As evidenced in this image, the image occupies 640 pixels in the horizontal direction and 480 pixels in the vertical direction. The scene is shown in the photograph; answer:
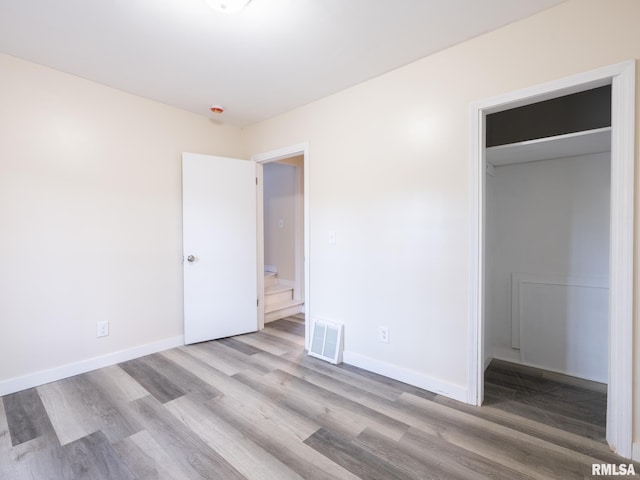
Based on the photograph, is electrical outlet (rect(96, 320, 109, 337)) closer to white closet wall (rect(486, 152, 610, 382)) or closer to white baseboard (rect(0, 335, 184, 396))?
white baseboard (rect(0, 335, 184, 396))

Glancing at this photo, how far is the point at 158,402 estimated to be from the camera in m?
2.08

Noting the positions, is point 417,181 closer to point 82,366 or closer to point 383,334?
point 383,334

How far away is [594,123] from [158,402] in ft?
11.3

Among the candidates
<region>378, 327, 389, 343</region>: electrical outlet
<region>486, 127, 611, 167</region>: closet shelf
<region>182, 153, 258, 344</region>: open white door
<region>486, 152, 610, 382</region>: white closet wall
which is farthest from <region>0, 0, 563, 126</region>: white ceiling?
<region>378, 327, 389, 343</region>: electrical outlet

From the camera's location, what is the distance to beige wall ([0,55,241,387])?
2.22m

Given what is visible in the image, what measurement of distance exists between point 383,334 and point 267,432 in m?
1.14

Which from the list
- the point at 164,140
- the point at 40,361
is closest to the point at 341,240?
the point at 164,140

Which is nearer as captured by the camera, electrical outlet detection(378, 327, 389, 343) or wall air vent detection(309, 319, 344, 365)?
electrical outlet detection(378, 327, 389, 343)

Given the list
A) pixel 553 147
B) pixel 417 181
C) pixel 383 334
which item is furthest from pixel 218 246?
pixel 553 147

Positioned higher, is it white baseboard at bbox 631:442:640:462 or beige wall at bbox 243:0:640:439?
beige wall at bbox 243:0:640:439

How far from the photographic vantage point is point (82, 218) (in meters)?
2.51

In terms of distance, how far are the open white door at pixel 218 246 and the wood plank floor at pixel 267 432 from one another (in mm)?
779

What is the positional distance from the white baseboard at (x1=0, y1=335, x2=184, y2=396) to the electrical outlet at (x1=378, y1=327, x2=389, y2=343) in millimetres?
2026

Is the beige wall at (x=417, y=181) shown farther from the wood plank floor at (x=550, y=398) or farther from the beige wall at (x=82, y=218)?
the beige wall at (x=82, y=218)
